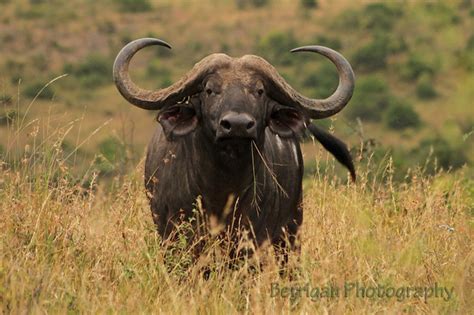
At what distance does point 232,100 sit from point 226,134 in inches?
7.8

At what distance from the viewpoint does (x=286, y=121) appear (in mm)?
6066

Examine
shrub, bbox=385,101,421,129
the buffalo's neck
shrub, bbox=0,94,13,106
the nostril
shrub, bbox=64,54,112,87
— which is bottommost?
shrub, bbox=64,54,112,87

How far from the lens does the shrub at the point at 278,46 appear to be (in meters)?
55.2

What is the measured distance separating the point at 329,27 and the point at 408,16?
502 cm

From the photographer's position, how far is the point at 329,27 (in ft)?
208

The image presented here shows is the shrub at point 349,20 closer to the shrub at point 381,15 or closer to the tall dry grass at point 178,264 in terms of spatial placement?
the shrub at point 381,15

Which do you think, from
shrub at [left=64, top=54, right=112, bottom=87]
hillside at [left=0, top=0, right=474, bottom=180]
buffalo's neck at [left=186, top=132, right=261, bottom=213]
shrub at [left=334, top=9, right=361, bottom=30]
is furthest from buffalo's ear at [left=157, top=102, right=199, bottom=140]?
shrub at [left=334, top=9, right=361, bottom=30]

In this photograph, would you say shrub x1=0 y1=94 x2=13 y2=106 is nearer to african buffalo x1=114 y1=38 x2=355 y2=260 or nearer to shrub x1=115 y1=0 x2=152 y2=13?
african buffalo x1=114 y1=38 x2=355 y2=260

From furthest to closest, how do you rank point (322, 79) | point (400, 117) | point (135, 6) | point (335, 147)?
point (135, 6)
point (322, 79)
point (400, 117)
point (335, 147)

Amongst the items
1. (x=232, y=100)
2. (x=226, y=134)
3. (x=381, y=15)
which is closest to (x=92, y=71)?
(x=381, y=15)

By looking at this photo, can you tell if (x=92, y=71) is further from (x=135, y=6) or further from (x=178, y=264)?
(x=178, y=264)

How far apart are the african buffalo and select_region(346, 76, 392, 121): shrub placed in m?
39.8

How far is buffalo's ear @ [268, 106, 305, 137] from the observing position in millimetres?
6016

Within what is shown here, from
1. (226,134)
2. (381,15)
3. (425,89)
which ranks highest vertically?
(226,134)
